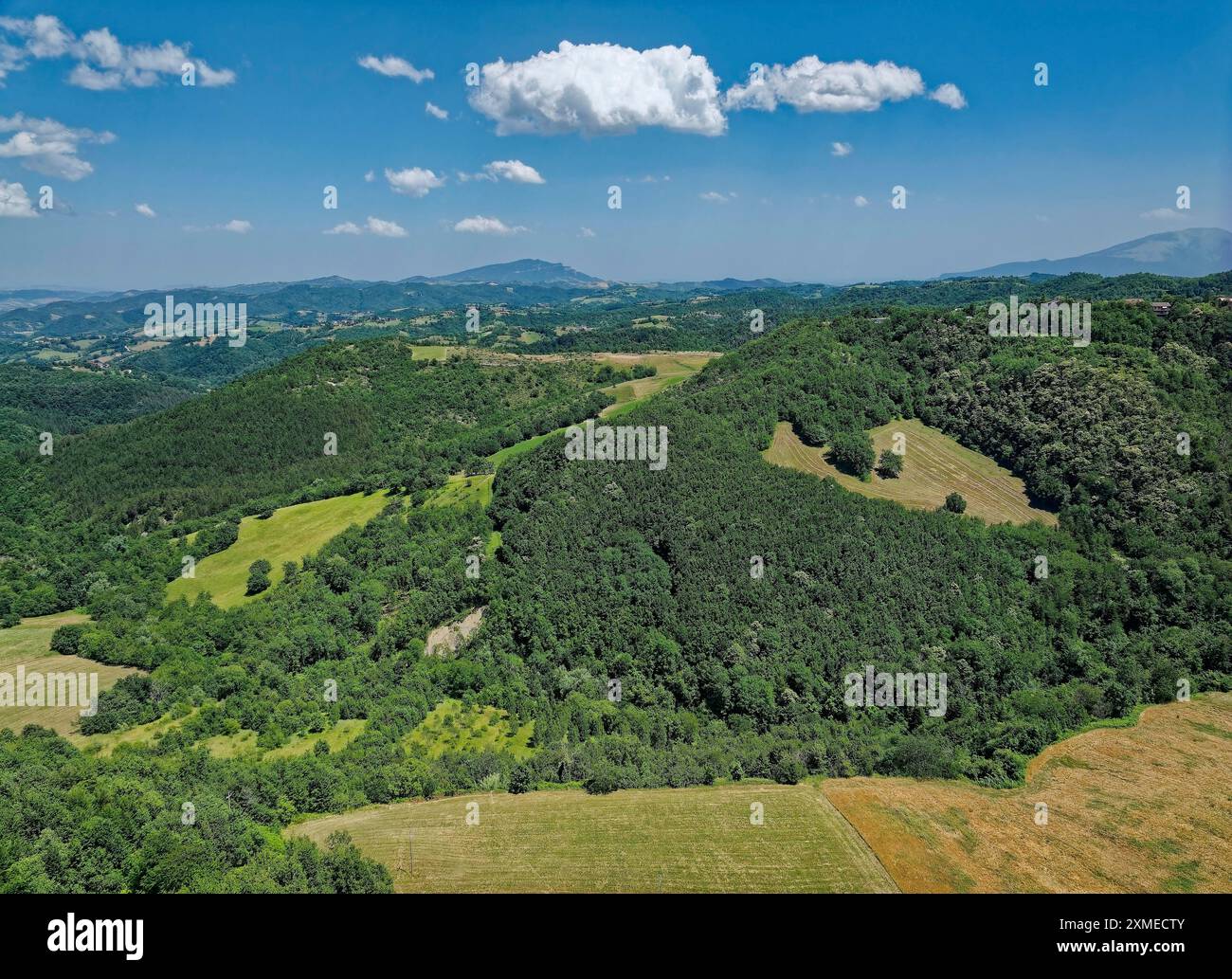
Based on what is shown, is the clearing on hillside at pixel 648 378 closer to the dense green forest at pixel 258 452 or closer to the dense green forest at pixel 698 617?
the dense green forest at pixel 258 452

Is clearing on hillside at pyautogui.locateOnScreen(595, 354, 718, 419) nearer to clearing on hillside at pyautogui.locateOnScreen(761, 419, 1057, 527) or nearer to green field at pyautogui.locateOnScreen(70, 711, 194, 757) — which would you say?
clearing on hillside at pyautogui.locateOnScreen(761, 419, 1057, 527)

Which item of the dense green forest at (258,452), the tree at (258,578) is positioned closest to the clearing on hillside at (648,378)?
the dense green forest at (258,452)

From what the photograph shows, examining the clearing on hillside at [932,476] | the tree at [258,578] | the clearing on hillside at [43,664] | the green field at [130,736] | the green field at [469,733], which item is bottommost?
the green field at [469,733]

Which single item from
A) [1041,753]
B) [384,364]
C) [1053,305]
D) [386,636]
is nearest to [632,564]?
[386,636]

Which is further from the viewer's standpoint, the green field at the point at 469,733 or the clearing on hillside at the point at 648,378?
the clearing on hillside at the point at 648,378
